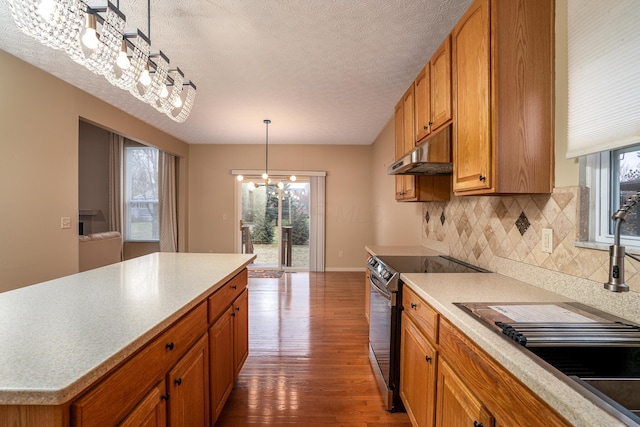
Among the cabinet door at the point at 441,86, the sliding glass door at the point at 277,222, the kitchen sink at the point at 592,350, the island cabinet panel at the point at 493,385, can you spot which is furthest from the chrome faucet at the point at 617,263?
the sliding glass door at the point at 277,222

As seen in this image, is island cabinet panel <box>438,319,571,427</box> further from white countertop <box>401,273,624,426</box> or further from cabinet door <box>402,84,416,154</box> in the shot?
cabinet door <box>402,84,416,154</box>

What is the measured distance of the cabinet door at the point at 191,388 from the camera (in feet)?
3.69

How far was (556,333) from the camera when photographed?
92 cm

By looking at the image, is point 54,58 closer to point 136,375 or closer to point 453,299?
point 136,375

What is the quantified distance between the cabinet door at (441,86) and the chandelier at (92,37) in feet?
5.86

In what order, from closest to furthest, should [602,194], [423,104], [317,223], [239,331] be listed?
[602,194], [239,331], [423,104], [317,223]

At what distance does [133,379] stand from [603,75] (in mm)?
2008

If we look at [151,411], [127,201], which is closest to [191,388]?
[151,411]

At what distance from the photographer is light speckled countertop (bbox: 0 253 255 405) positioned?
26.4 inches

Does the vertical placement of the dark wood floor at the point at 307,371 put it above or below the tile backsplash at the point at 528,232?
below

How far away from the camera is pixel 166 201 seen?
19.1 feet

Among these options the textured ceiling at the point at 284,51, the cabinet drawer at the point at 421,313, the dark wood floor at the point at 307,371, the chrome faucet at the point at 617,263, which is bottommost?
the dark wood floor at the point at 307,371

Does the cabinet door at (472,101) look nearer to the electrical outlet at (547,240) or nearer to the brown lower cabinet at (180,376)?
the electrical outlet at (547,240)

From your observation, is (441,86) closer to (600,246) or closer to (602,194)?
(602,194)
